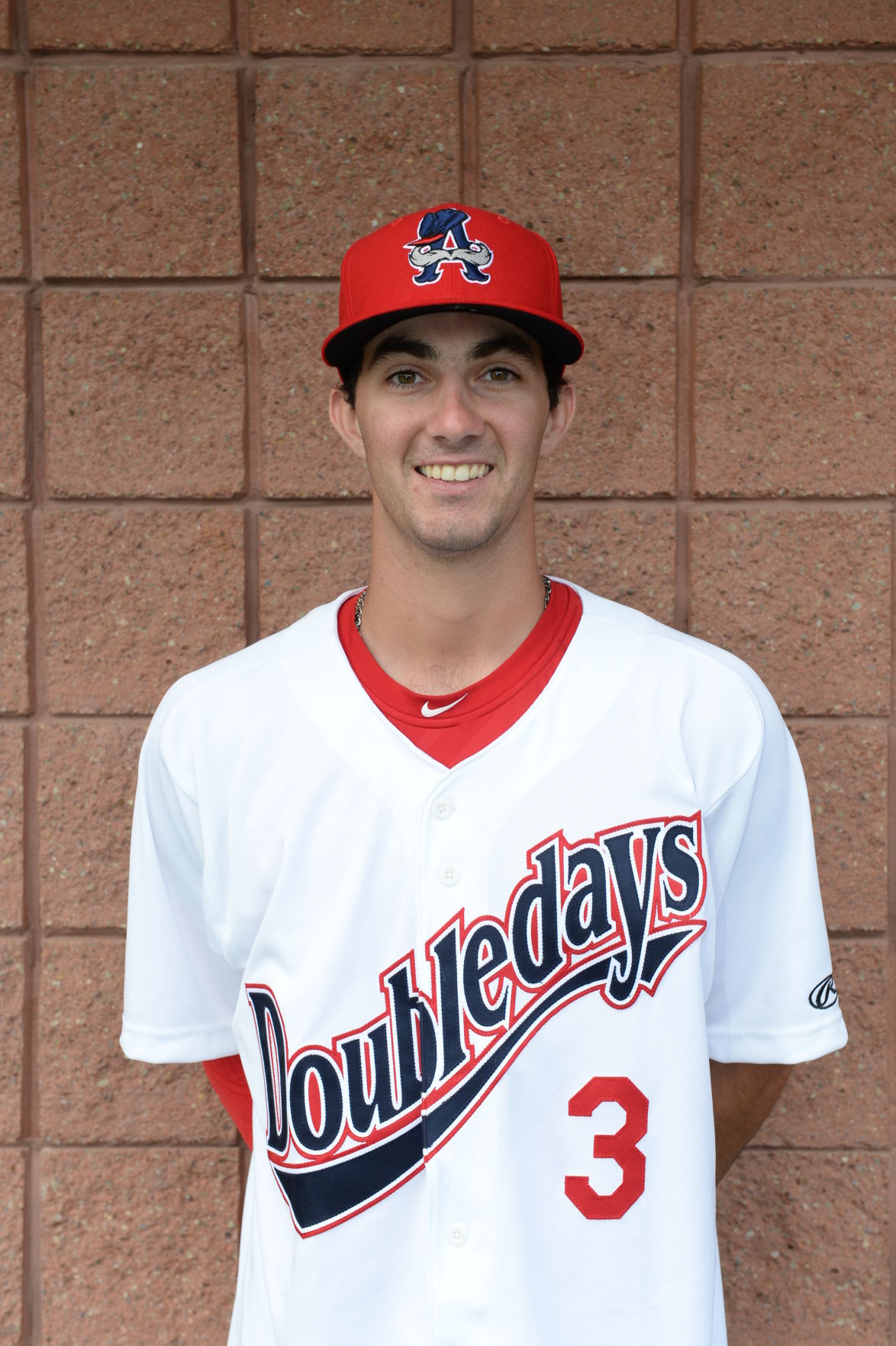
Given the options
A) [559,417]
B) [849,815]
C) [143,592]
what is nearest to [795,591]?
[849,815]

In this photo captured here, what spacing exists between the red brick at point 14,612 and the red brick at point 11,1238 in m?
1.03

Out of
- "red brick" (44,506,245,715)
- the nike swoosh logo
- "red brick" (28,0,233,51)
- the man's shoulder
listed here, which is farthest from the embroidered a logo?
"red brick" (28,0,233,51)

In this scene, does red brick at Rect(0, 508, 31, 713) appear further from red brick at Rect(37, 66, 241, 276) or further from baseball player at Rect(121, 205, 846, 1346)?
baseball player at Rect(121, 205, 846, 1346)

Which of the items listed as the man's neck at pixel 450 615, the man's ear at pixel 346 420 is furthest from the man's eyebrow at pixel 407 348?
the man's neck at pixel 450 615

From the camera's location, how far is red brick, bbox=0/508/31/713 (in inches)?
85.3

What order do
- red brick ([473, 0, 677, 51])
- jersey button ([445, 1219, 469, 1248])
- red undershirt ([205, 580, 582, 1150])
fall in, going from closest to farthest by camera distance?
jersey button ([445, 1219, 469, 1248]), red undershirt ([205, 580, 582, 1150]), red brick ([473, 0, 677, 51])

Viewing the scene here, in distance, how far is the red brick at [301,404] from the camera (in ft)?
6.93

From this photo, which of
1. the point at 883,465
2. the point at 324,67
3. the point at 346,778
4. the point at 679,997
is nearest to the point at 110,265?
the point at 324,67

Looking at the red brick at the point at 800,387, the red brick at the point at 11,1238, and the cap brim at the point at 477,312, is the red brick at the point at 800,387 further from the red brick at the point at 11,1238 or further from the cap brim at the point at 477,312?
the red brick at the point at 11,1238

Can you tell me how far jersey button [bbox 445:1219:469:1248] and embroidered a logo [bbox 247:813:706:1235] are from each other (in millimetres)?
88

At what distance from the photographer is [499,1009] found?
4.73ft

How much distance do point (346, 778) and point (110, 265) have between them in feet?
4.37

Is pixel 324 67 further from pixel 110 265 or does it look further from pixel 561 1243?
pixel 561 1243

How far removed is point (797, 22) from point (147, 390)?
1.57 meters
